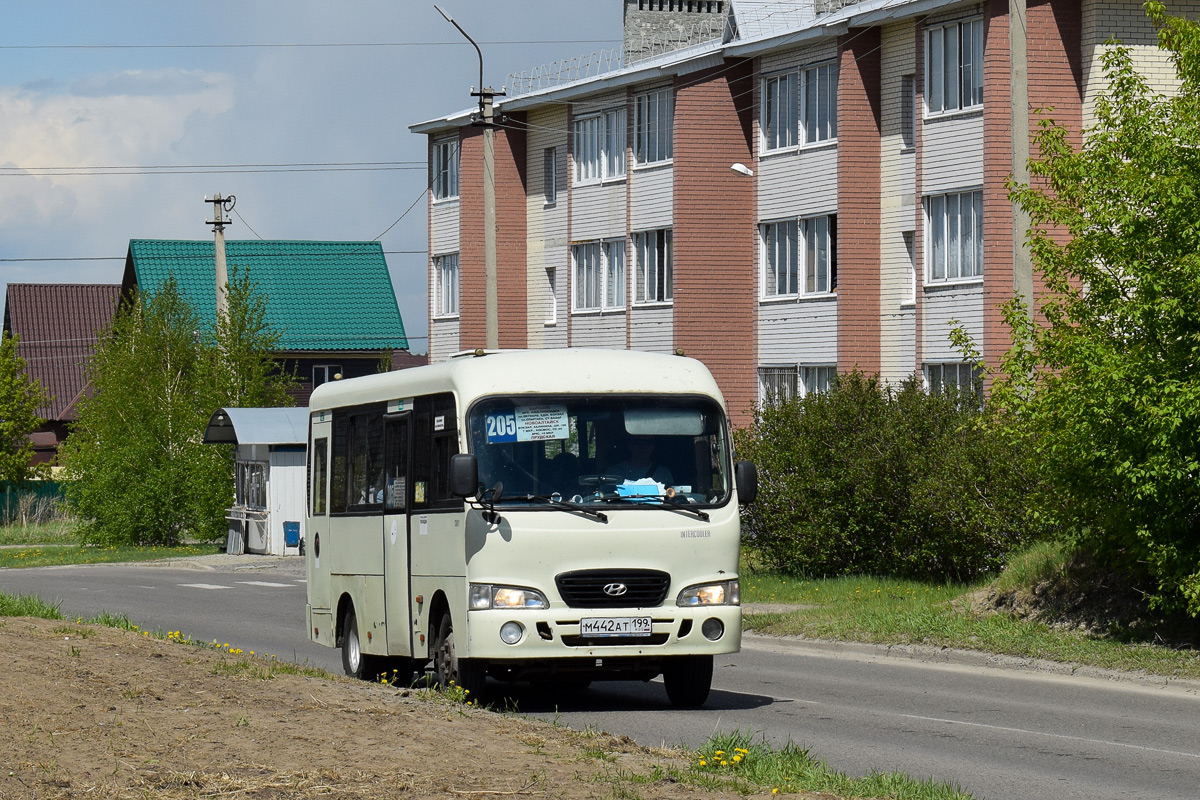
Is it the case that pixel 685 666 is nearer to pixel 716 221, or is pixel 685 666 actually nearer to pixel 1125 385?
pixel 1125 385

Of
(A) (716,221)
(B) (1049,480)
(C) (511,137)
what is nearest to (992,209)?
(A) (716,221)

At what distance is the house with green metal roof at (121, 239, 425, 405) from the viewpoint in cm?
7019

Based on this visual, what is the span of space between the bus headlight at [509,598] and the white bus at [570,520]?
0.03 feet

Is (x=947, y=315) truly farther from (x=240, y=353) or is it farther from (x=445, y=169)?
(x=445, y=169)

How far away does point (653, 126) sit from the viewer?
44.6 m

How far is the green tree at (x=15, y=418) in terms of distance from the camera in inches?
2542

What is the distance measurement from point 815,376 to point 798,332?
1208 millimetres

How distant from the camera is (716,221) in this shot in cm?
4259

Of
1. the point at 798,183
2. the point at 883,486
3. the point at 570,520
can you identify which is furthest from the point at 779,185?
the point at 570,520

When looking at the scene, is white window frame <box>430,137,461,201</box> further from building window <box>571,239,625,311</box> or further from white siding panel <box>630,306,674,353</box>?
white siding panel <box>630,306,674,353</box>

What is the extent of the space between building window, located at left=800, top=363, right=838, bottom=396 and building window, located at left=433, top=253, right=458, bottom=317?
16.4 meters

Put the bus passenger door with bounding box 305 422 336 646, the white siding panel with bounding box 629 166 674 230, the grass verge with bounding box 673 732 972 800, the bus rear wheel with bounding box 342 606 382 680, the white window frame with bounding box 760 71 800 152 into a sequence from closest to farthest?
the grass verge with bounding box 673 732 972 800 < the bus rear wheel with bounding box 342 606 382 680 < the bus passenger door with bounding box 305 422 336 646 < the white window frame with bounding box 760 71 800 152 < the white siding panel with bounding box 629 166 674 230

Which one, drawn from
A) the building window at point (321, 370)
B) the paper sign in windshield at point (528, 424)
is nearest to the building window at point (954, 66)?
the paper sign in windshield at point (528, 424)

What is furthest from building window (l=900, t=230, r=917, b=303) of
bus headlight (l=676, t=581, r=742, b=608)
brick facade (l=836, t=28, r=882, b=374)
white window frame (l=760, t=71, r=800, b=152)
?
bus headlight (l=676, t=581, r=742, b=608)
